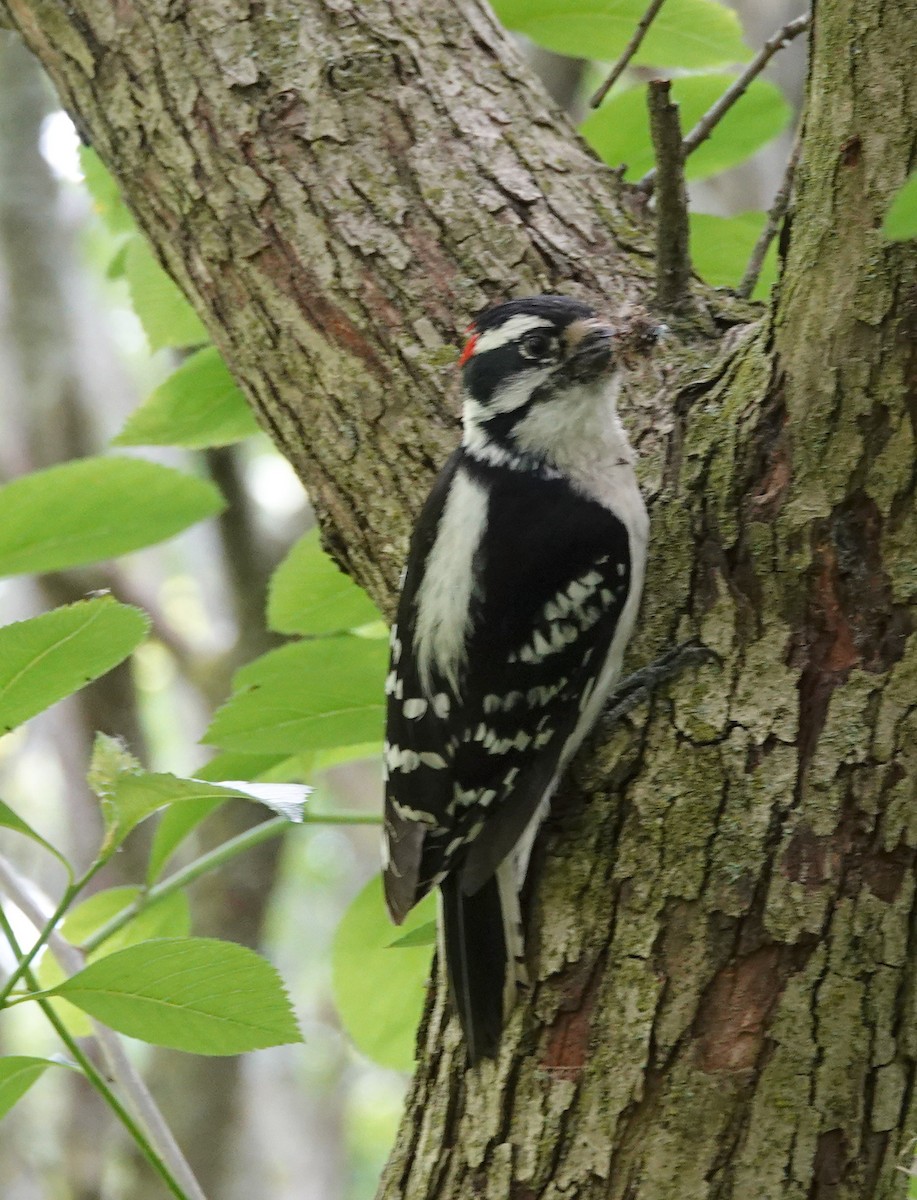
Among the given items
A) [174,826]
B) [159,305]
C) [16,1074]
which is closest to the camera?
[16,1074]

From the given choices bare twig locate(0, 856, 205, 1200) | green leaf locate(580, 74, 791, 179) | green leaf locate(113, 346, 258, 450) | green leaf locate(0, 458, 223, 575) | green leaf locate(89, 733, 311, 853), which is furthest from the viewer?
green leaf locate(580, 74, 791, 179)

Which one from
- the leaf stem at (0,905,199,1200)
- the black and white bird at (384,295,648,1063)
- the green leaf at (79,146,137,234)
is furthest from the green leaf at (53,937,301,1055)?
the green leaf at (79,146,137,234)

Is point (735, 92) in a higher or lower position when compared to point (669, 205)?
higher

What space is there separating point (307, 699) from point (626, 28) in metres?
1.46

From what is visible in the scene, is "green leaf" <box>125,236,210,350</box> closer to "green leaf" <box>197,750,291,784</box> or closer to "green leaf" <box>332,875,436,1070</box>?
"green leaf" <box>197,750,291,784</box>

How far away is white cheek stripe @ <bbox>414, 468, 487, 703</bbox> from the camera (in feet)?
6.72

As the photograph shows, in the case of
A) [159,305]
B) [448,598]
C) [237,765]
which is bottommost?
[237,765]

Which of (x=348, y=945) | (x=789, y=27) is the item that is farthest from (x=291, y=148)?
(x=348, y=945)

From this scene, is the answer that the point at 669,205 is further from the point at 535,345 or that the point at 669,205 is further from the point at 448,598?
the point at 448,598

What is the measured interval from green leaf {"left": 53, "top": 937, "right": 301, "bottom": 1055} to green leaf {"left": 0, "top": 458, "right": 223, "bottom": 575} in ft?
1.92

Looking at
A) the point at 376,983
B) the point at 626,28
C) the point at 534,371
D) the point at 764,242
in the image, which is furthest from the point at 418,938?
the point at 626,28

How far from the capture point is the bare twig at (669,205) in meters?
1.91

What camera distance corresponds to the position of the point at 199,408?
2.52 meters

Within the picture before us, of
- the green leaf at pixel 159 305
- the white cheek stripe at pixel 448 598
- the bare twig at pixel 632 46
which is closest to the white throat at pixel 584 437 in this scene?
the white cheek stripe at pixel 448 598
